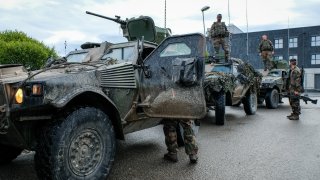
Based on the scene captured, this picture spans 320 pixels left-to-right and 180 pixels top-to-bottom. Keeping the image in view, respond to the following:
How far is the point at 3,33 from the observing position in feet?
51.5

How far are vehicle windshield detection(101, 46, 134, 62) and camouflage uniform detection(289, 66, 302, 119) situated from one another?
6.53m

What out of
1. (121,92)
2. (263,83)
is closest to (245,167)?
(121,92)

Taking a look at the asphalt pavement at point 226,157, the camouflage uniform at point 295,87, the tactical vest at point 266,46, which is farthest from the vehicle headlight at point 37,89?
the tactical vest at point 266,46

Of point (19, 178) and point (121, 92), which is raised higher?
point (121, 92)

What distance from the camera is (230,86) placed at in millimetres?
9258

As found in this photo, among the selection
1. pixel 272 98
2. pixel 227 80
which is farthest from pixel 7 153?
pixel 272 98

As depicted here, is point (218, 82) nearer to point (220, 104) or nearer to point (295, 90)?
point (220, 104)

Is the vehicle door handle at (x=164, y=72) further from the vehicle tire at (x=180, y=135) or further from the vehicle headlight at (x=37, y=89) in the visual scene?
the vehicle headlight at (x=37, y=89)

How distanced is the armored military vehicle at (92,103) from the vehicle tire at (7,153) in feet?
0.04

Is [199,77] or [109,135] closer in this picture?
[109,135]

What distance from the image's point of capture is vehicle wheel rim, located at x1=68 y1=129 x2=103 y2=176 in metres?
3.83

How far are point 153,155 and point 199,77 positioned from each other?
5.89 ft

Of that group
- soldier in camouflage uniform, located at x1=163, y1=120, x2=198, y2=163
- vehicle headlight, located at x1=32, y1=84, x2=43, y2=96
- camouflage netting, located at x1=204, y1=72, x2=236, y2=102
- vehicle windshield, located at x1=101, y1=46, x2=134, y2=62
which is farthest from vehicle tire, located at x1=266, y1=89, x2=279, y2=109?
vehicle headlight, located at x1=32, y1=84, x2=43, y2=96

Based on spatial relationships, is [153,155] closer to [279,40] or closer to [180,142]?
[180,142]
